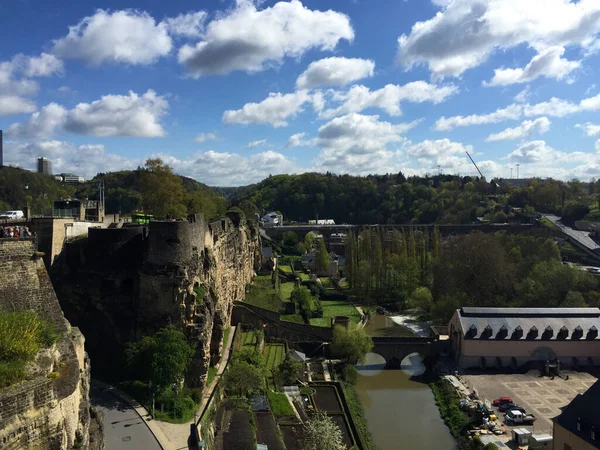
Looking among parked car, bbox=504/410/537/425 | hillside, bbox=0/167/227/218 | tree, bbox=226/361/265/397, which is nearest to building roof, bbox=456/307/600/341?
parked car, bbox=504/410/537/425

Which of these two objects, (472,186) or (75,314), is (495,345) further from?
(472,186)

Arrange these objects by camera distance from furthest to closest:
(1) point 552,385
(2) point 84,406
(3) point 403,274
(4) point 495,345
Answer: (3) point 403,274 → (4) point 495,345 → (1) point 552,385 → (2) point 84,406

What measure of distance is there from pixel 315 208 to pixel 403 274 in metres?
74.2

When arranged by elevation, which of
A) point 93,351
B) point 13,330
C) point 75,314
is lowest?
point 93,351

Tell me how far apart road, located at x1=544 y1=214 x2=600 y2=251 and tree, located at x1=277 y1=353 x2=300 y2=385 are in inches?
2459

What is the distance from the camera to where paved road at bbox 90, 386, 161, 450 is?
20.6 m

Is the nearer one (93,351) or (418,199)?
(93,351)

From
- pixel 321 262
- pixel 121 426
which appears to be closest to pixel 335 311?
pixel 321 262

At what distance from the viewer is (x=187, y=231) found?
28.6 meters

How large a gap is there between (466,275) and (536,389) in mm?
21017

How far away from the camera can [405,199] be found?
13800cm

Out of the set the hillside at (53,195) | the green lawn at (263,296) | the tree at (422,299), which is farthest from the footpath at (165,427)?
the tree at (422,299)

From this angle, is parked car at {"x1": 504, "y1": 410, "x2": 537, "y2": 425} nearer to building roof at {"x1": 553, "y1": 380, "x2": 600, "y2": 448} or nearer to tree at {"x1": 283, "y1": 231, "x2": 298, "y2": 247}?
building roof at {"x1": 553, "y1": 380, "x2": 600, "y2": 448}

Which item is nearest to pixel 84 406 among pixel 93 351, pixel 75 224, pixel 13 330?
pixel 13 330
